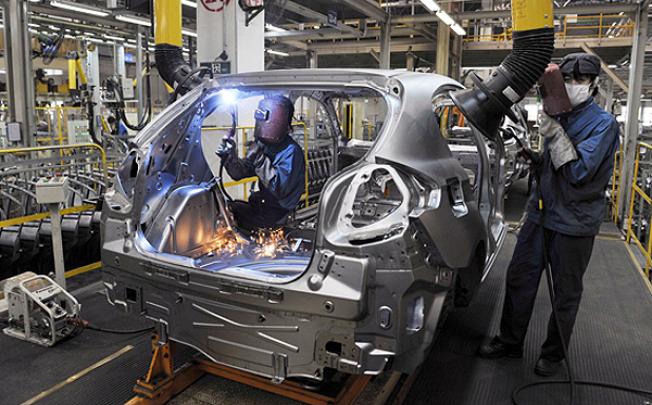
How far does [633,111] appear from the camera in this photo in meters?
7.95

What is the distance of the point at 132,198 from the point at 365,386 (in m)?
1.69

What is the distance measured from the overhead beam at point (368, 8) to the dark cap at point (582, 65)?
6.53 m

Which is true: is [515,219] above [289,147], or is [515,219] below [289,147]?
below

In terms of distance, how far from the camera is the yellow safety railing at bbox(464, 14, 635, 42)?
50.1 ft

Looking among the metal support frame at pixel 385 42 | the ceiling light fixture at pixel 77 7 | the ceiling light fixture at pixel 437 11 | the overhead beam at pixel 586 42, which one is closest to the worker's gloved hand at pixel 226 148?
the ceiling light fixture at pixel 437 11

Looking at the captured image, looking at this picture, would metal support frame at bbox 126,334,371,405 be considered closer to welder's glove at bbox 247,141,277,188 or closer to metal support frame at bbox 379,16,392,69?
welder's glove at bbox 247,141,277,188

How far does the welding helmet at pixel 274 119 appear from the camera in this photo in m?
3.82

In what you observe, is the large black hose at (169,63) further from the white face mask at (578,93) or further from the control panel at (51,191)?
the white face mask at (578,93)

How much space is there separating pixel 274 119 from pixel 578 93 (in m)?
2.00

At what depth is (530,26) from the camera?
2.96 metres

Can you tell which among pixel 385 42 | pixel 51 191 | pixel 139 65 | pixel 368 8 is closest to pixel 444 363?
pixel 51 191

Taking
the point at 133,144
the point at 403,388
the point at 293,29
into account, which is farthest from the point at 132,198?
the point at 293,29

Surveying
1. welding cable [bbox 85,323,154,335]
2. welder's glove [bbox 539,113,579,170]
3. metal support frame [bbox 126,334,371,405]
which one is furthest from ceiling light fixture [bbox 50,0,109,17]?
welder's glove [bbox 539,113,579,170]

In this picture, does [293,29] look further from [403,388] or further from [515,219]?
[403,388]
